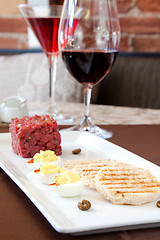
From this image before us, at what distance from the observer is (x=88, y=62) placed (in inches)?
43.1

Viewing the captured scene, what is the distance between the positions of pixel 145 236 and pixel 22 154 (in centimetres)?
44

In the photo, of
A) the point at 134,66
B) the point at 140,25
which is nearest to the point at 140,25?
the point at 140,25

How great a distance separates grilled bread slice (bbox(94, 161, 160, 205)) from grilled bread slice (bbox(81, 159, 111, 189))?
0.05ft

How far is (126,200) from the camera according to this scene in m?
0.58

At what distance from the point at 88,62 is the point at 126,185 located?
532 millimetres

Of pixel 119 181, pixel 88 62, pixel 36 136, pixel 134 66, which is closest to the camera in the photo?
pixel 119 181

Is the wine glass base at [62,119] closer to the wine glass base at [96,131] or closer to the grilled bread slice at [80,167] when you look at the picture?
the wine glass base at [96,131]

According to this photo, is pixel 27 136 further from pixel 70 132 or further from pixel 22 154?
pixel 70 132

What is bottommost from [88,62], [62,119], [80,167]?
[62,119]

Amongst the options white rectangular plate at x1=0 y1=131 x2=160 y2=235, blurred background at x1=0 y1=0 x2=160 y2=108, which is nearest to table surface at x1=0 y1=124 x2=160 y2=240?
white rectangular plate at x1=0 y1=131 x2=160 y2=235

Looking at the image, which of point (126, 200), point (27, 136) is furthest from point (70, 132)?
point (126, 200)

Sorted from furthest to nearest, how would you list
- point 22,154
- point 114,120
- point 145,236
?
point 114,120
point 22,154
point 145,236

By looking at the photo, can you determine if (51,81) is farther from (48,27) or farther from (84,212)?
(84,212)

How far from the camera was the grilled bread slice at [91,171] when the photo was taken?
0.66 meters
